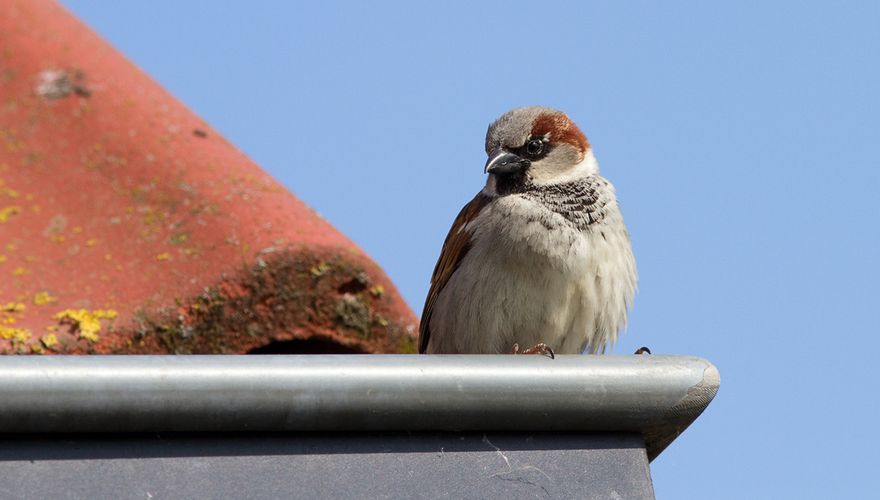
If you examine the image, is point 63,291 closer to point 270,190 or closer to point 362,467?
point 270,190

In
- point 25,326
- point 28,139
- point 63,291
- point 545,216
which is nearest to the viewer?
point 25,326

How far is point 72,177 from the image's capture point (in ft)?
8.90

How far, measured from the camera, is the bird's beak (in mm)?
2738

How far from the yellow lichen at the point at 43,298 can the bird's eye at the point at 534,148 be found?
3.43 feet

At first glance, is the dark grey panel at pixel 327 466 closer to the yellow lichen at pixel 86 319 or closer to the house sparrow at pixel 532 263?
the yellow lichen at pixel 86 319

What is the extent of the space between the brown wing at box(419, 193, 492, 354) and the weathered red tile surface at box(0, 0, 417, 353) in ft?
0.95

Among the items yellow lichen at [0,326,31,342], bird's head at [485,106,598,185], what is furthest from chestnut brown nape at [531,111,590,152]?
yellow lichen at [0,326,31,342]

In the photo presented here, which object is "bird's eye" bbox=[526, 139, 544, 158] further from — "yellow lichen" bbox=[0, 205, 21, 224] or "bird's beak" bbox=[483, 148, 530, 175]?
"yellow lichen" bbox=[0, 205, 21, 224]

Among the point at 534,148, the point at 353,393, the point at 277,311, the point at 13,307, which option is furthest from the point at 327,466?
the point at 534,148

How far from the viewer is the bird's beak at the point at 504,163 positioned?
108 inches

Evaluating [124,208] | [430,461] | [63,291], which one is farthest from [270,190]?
[430,461]

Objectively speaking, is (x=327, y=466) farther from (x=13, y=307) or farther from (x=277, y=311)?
(x=13, y=307)

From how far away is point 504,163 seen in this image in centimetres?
276

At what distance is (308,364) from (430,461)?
18cm
